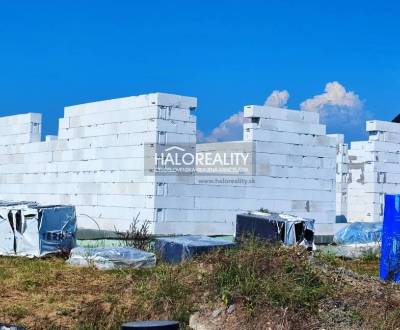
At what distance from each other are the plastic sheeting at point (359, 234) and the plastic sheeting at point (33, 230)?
23.3 feet

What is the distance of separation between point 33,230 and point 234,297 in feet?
18.9

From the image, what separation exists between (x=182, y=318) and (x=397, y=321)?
2183mm

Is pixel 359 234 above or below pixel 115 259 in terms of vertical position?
above

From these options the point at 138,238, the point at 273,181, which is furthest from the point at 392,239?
the point at 273,181

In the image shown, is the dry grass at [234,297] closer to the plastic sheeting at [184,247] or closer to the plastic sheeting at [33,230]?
the plastic sheeting at [184,247]

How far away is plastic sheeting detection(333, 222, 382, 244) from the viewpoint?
15.5 metres

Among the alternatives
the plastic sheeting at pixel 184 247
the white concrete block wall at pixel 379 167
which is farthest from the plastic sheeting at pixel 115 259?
the white concrete block wall at pixel 379 167

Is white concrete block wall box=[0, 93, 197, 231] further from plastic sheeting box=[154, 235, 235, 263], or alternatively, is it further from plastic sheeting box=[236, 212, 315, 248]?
plastic sheeting box=[154, 235, 235, 263]

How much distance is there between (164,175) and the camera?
13.5m

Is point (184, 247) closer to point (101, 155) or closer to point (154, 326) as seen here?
point (154, 326)

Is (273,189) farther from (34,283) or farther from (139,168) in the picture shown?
(34,283)

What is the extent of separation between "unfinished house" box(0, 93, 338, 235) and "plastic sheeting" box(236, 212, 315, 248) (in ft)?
5.70

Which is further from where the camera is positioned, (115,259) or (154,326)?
(115,259)

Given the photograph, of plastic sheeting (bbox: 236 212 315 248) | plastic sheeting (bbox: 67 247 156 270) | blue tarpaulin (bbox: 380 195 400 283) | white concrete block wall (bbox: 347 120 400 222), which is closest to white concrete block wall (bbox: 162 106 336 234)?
plastic sheeting (bbox: 236 212 315 248)
